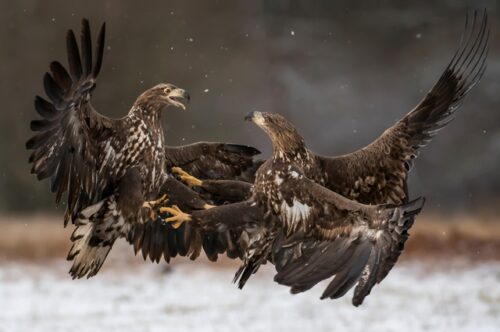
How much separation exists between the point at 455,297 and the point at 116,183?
7285 millimetres

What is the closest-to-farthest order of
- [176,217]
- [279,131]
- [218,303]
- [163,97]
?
[176,217] < [279,131] < [163,97] < [218,303]

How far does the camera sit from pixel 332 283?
3.24m

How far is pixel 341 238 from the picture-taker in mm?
3523

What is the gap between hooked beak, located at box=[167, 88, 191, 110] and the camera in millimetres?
3572

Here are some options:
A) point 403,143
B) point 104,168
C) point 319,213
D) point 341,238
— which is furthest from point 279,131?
point 403,143

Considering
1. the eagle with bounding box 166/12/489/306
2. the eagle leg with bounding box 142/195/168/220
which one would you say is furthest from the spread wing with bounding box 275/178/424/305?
the eagle leg with bounding box 142/195/168/220

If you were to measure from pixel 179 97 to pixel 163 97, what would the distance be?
0.13 metres

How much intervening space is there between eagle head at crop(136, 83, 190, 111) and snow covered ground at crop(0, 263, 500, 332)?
5.20 metres

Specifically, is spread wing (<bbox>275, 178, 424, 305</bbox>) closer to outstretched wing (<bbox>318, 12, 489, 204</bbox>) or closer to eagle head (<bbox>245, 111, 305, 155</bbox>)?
eagle head (<bbox>245, 111, 305, 155</bbox>)

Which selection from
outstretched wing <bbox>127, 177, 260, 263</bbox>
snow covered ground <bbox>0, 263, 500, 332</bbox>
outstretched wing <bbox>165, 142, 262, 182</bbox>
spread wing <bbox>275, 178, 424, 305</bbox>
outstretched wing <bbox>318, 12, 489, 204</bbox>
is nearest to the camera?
spread wing <bbox>275, 178, 424, 305</bbox>

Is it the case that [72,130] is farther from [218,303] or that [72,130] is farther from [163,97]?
[218,303]

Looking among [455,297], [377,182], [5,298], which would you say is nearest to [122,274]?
[5,298]

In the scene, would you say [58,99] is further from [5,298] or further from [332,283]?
[5,298]

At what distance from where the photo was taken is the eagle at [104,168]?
3.48 meters
